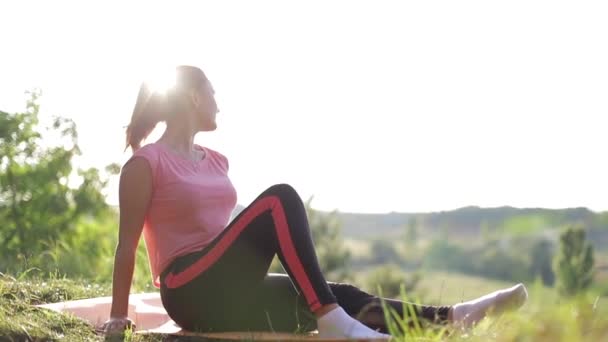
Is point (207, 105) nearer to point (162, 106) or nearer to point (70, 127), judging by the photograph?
point (162, 106)

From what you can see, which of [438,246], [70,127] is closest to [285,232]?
[70,127]

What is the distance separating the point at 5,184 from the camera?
399 inches

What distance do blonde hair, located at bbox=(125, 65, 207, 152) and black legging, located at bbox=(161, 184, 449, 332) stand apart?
0.64 m

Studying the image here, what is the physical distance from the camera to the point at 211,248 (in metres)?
3.44

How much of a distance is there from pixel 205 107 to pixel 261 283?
835mm

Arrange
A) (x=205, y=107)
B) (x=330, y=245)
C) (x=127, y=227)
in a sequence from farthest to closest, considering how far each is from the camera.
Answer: (x=330, y=245)
(x=205, y=107)
(x=127, y=227)

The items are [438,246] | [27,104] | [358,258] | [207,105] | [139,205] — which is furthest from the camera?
[438,246]

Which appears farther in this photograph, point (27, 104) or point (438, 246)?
point (438, 246)

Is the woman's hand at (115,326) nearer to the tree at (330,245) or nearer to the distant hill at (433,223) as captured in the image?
the tree at (330,245)

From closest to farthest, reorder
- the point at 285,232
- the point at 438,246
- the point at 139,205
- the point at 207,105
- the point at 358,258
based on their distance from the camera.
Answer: the point at 285,232 < the point at 139,205 < the point at 207,105 < the point at 358,258 < the point at 438,246

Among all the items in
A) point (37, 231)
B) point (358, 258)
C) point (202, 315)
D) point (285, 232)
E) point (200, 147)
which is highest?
point (200, 147)

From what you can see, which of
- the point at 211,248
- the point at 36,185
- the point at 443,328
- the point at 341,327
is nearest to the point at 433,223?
the point at 36,185

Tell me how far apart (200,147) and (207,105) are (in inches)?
12.0

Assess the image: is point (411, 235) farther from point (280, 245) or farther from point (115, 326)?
point (280, 245)
